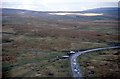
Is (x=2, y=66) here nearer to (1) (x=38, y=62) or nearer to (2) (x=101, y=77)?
(1) (x=38, y=62)

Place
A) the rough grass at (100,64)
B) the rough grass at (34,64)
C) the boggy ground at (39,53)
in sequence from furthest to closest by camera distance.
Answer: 1. the boggy ground at (39,53)
2. the rough grass at (100,64)
3. the rough grass at (34,64)

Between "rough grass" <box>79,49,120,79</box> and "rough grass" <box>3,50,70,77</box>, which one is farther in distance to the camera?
"rough grass" <box>79,49,120,79</box>

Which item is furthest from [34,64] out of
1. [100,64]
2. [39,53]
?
[100,64]

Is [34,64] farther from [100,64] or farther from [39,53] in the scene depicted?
[100,64]

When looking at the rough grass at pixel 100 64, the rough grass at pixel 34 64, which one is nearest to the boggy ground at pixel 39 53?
the rough grass at pixel 34 64

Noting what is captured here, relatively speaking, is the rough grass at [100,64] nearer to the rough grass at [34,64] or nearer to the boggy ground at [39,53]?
the boggy ground at [39,53]

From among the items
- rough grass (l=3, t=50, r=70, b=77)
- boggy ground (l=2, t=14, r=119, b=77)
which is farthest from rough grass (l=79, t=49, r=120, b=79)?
rough grass (l=3, t=50, r=70, b=77)

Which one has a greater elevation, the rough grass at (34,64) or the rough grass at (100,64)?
the rough grass at (34,64)

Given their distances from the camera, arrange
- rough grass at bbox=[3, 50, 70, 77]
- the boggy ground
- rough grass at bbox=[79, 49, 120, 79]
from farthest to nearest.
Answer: the boggy ground → rough grass at bbox=[79, 49, 120, 79] → rough grass at bbox=[3, 50, 70, 77]

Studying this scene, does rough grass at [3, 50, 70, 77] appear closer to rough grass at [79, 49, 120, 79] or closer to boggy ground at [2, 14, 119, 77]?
boggy ground at [2, 14, 119, 77]

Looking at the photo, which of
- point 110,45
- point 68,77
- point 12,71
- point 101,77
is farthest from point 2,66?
point 110,45

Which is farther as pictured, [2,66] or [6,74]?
[2,66]
